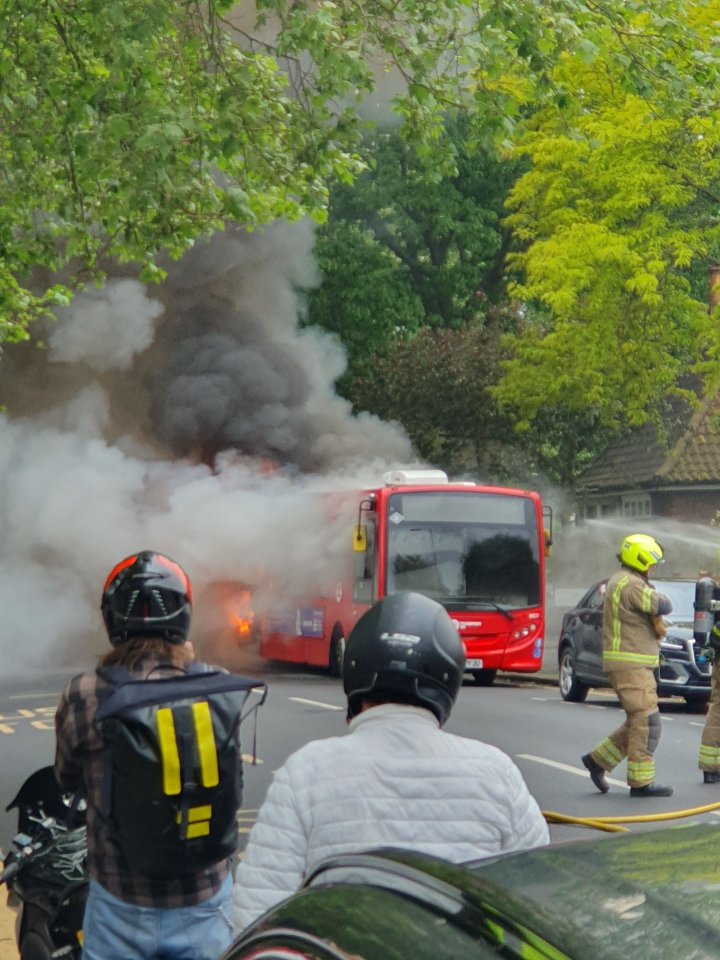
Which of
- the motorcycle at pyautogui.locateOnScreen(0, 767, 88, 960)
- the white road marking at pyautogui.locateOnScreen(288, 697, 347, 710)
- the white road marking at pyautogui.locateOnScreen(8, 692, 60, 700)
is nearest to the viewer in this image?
the motorcycle at pyautogui.locateOnScreen(0, 767, 88, 960)

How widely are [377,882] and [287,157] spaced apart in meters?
8.98

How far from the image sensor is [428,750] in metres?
2.84

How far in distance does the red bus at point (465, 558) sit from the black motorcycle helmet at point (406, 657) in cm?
1688

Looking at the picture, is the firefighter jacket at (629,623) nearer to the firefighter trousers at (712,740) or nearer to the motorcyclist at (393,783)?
the firefighter trousers at (712,740)

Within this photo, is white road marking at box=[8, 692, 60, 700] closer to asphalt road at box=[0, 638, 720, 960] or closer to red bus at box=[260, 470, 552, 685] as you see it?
asphalt road at box=[0, 638, 720, 960]

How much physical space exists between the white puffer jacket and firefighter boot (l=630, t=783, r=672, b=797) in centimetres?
760

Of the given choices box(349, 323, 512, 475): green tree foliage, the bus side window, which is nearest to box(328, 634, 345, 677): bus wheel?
the bus side window

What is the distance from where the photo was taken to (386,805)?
9.10 ft

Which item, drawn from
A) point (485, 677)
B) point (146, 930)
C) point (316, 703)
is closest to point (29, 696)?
point (316, 703)

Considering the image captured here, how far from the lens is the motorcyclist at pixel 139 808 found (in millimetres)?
3404

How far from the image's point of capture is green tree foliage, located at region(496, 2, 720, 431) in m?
20.4

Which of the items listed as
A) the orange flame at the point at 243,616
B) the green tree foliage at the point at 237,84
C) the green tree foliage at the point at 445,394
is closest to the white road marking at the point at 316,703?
the green tree foliage at the point at 237,84

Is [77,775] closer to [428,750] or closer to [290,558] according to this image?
[428,750]

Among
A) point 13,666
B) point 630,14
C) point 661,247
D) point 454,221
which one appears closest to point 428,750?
point 630,14
